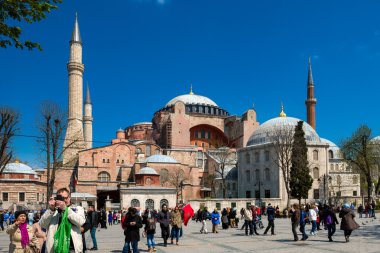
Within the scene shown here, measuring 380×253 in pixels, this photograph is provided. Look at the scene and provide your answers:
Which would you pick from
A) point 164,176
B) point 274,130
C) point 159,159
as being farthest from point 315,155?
point 159,159

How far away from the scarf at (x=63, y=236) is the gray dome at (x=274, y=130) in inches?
1823

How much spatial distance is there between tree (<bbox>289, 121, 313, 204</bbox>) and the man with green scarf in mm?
37375

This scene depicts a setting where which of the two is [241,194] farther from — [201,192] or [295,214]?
[295,214]

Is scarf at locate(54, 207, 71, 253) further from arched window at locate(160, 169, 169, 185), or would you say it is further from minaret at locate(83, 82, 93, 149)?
minaret at locate(83, 82, 93, 149)

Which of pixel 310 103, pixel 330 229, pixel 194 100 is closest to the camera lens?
pixel 330 229

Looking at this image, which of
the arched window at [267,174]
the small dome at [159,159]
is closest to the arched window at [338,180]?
the arched window at [267,174]

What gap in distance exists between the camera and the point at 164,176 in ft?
185

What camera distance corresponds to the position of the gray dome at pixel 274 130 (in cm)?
5168

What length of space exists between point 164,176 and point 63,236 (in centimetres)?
5081

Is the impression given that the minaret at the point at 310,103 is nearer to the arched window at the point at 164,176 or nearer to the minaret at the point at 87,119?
the arched window at the point at 164,176

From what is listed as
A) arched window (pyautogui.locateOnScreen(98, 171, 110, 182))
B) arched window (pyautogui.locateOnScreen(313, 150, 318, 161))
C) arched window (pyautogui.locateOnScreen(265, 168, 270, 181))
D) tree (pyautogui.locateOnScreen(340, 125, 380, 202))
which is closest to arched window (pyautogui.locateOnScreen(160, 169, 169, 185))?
arched window (pyautogui.locateOnScreen(98, 171, 110, 182))

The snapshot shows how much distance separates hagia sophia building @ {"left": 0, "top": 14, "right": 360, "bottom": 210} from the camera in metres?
49.6

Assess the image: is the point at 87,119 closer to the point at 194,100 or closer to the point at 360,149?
the point at 194,100

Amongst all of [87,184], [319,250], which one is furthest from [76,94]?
[319,250]
